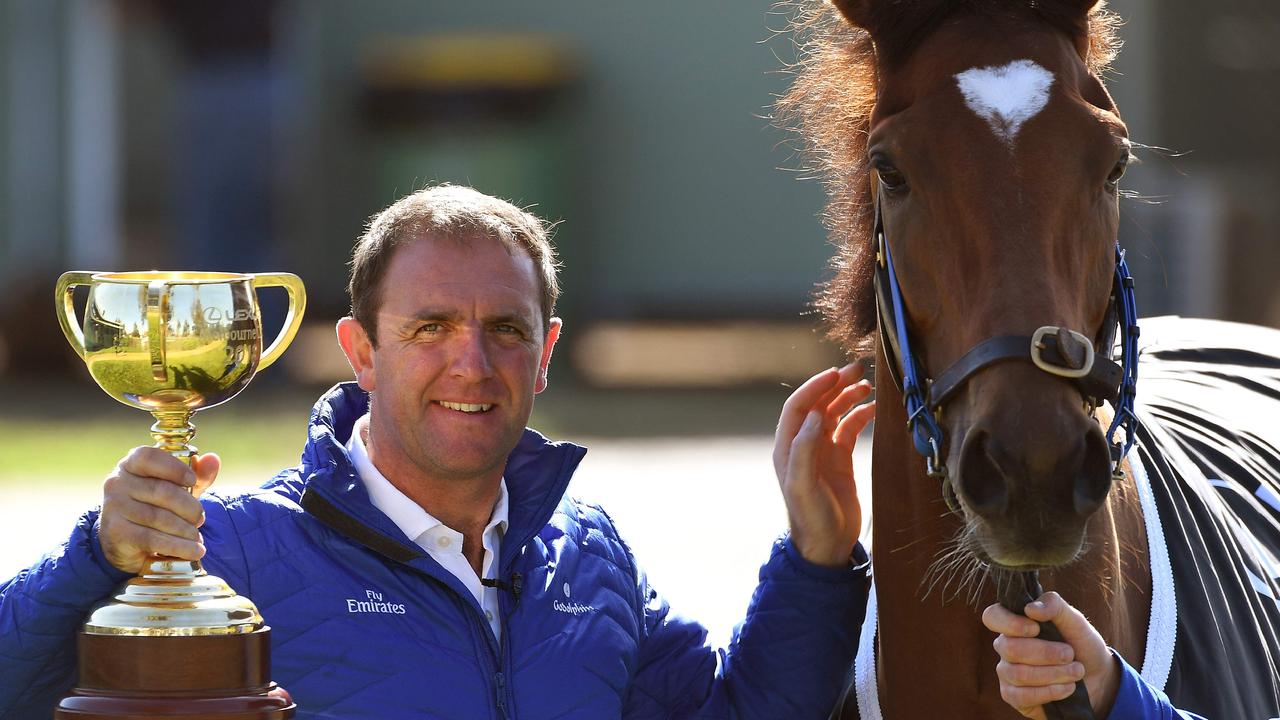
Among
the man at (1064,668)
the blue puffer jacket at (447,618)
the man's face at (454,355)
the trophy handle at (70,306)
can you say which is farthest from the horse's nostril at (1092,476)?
the trophy handle at (70,306)

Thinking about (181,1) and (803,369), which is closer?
(803,369)

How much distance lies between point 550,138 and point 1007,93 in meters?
14.9

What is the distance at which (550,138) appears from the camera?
16.8m

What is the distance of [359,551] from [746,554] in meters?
5.34

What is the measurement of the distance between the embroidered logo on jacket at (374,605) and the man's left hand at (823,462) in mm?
666

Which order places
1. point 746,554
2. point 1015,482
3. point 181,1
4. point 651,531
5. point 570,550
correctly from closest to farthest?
point 1015,482 → point 570,550 → point 746,554 → point 651,531 → point 181,1

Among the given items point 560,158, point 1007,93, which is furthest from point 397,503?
point 560,158

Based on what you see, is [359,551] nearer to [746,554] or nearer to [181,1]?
[746,554]

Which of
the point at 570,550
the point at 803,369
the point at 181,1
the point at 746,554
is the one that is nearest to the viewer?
the point at 570,550

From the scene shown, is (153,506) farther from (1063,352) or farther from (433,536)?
(1063,352)

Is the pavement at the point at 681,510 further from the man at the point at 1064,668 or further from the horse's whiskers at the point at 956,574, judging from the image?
the man at the point at 1064,668

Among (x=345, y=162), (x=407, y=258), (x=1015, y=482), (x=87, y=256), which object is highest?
(x=345, y=162)

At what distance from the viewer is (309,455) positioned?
2453mm


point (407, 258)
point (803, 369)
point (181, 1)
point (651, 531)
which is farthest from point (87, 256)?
point (407, 258)
